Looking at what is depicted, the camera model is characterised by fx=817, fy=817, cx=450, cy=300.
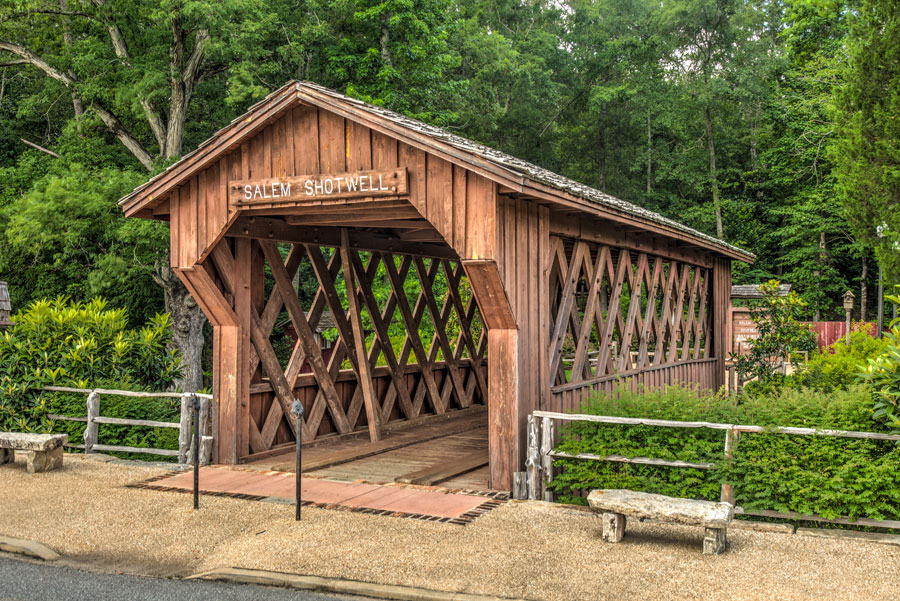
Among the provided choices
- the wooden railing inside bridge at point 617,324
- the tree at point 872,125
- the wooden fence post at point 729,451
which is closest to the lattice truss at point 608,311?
the wooden railing inside bridge at point 617,324

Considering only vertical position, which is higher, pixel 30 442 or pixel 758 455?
pixel 758 455

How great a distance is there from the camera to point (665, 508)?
20.8ft

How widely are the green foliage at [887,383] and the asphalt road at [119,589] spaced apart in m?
4.61

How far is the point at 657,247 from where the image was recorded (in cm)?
1334

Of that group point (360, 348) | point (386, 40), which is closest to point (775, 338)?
point (360, 348)

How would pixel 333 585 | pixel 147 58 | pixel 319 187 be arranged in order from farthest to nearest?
pixel 147 58 → pixel 319 187 → pixel 333 585

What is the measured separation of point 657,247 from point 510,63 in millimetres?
20876

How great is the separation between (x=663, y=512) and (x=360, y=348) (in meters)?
6.49

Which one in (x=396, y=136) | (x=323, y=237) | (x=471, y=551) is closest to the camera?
(x=471, y=551)

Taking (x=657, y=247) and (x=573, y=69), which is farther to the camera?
(x=573, y=69)

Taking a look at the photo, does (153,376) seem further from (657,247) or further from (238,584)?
(657,247)

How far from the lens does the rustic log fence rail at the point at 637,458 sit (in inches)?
267

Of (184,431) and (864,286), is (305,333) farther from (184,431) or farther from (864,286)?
(864,286)

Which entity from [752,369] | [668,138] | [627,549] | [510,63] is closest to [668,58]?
[668,138]
